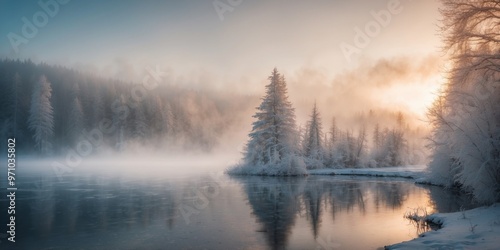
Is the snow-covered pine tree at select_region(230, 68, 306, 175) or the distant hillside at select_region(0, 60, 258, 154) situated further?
the distant hillside at select_region(0, 60, 258, 154)

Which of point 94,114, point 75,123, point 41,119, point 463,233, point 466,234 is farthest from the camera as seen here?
point 94,114

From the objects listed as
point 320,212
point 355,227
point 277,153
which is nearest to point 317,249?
point 355,227

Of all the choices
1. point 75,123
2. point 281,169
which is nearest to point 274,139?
point 281,169

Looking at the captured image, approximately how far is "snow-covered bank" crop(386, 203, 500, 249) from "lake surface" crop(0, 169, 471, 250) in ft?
4.13

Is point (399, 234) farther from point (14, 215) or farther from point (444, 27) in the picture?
point (14, 215)

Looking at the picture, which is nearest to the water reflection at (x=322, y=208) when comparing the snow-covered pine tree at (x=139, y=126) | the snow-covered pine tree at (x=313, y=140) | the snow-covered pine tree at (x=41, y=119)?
the snow-covered pine tree at (x=313, y=140)

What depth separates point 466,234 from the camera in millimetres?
11617

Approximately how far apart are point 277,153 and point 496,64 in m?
34.9

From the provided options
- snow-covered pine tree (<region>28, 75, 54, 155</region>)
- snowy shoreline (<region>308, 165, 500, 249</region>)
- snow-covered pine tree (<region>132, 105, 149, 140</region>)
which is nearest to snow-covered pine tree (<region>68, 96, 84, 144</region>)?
snow-covered pine tree (<region>28, 75, 54, 155</region>)

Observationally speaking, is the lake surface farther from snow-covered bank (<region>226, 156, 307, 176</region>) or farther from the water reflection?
snow-covered bank (<region>226, 156, 307, 176</region>)

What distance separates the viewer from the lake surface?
12234 mm

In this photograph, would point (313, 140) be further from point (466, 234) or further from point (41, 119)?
point (41, 119)

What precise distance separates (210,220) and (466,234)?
423 inches

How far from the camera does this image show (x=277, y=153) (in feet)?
160
